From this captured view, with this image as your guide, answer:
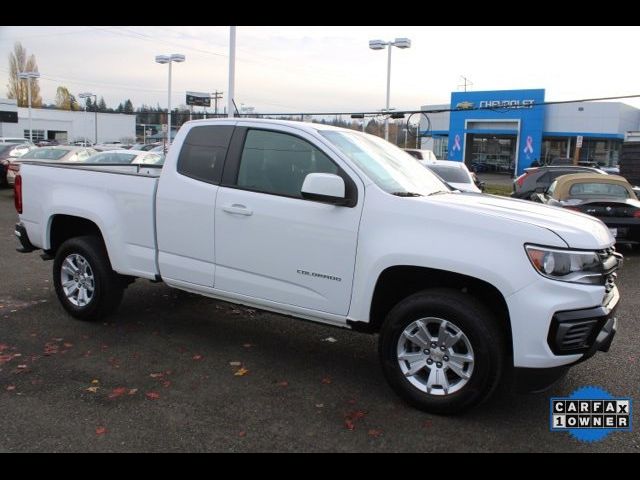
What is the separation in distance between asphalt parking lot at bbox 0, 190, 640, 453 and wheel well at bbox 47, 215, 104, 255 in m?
0.76

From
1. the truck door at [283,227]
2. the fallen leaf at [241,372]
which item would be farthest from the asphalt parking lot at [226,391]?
the truck door at [283,227]

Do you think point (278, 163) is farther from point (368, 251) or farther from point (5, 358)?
point (5, 358)

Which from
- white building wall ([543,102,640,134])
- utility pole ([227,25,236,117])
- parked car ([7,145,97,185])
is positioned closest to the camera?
utility pole ([227,25,236,117])

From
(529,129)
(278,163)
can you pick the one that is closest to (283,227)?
(278,163)

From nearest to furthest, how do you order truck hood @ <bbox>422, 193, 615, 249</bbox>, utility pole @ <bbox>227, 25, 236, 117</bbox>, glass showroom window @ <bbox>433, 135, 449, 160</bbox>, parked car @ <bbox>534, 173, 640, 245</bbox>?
truck hood @ <bbox>422, 193, 615, 249</bbox>
parked car @ <bbox>534, 173, 640, 245</bbox>
utility pole @ <bbox>227, 25, 236, 117</bbox>
glass showroom window @ <bbox>433, 135, 449, 160</bbox>

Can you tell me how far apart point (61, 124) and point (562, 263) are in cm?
8887

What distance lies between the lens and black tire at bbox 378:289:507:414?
12.3 feet

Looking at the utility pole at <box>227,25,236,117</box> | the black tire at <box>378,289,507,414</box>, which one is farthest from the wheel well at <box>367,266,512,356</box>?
the utility pole at <box>227,25,236,117</box>

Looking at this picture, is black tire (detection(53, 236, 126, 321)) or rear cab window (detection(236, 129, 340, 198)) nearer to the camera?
rear cab window (detection(236, 129, 340, 198))

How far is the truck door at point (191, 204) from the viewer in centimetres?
492

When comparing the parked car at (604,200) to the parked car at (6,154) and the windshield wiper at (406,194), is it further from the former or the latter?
the parked car at (6,154)

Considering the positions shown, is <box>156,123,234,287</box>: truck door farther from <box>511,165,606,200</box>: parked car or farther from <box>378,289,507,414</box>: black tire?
<box>511,165,606,200</box>: parked car
